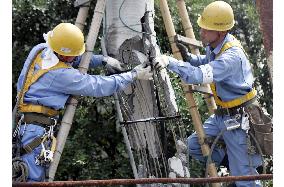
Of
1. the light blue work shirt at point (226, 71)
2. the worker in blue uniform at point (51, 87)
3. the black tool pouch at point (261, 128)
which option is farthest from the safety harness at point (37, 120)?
the black tool pouch at point (261, 128)

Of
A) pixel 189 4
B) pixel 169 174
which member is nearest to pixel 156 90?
pixel 169 174

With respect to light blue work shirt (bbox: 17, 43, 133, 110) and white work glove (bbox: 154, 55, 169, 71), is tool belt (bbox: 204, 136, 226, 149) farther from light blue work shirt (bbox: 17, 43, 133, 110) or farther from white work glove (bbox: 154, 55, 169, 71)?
light blue work shirt (bbox: 17, 43, 133, 110)

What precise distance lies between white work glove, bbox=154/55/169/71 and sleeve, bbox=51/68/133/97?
0.22 metres

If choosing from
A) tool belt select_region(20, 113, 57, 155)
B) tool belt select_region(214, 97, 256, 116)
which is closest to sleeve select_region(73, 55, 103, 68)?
tool belt select_region(20, 113, 57, 155)

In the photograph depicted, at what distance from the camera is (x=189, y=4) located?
9156 millimetres

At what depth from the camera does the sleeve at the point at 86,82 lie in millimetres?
4281

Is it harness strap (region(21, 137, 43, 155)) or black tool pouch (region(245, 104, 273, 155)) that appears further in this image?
black tool pouch (region(245, 104, 273, 155))

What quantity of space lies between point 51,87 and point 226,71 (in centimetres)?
144

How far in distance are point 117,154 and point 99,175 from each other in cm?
48

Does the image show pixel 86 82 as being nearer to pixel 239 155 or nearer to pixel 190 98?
pixel 190 98

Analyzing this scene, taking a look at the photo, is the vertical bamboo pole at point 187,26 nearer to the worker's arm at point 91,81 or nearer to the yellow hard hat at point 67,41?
the worker's arm at point 91,81

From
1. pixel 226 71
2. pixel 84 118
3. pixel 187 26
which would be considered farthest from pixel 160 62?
pixel 84 118

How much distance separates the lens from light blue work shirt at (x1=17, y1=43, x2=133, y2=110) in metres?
4.29

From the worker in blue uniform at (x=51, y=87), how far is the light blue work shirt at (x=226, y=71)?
357mm
